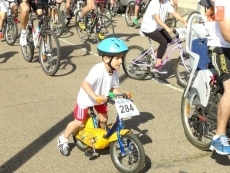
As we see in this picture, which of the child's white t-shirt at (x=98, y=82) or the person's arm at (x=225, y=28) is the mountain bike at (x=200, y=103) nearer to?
the person's arm at (x=225, y=28)

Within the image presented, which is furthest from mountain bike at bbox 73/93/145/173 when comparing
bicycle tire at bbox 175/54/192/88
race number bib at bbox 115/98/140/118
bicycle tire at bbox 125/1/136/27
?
A: bicycle tire at bbox 125/1/136/27

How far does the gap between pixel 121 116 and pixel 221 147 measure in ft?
3.68

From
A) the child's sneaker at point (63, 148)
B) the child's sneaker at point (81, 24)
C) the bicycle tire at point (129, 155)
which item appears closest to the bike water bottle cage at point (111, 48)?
the bicycle tire at point (129, 155)

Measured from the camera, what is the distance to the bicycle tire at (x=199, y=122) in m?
4.52

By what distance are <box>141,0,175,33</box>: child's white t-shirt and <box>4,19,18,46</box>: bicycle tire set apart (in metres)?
3.76

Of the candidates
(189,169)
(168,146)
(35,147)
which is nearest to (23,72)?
(35,147)

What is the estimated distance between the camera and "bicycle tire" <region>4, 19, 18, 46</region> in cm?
954

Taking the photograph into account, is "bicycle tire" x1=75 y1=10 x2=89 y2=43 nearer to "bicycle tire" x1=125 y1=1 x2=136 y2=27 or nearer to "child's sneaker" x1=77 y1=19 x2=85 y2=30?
"child's sneaker" x1=77 y1=19 x2=85 y2=30

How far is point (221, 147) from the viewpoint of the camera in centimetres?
417

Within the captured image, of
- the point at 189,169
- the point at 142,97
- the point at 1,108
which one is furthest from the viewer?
the point at 142,97

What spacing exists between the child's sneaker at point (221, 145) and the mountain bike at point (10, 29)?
6.55 m

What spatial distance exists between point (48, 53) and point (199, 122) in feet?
12.1

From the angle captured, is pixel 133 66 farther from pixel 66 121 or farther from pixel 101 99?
pixel 101 99

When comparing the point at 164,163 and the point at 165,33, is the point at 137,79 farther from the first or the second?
the point at 164,163
